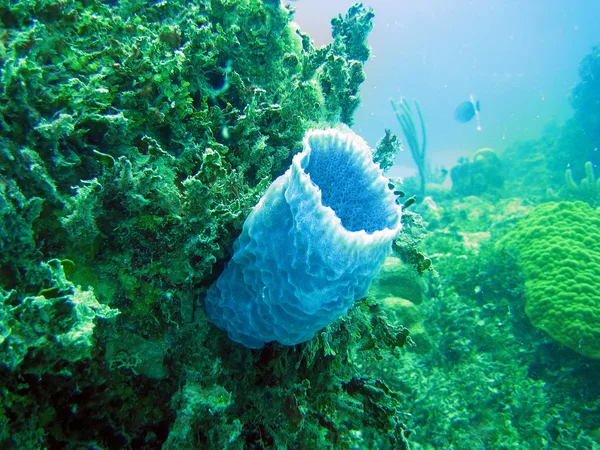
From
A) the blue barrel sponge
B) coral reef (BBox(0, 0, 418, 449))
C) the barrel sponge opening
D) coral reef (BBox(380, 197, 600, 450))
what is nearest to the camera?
coral reef (BBox(0, 0, 418, 449))

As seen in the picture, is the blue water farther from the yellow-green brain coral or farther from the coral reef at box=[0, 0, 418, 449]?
the coral reef at box=[0, 0, 418, 449]

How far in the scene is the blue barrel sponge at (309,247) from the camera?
153cm

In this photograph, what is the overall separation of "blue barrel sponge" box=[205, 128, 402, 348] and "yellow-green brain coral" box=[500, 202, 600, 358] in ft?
18.5

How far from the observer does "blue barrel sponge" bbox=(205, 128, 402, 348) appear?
60.4 inches

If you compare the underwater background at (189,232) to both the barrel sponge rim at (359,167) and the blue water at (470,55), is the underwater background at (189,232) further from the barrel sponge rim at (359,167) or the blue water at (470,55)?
the blue water at (470,55)

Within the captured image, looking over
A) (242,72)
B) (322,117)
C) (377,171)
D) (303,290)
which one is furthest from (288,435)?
(242,72)

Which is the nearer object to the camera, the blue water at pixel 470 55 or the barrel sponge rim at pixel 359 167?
the barrel sponge rim at pixel 359 167

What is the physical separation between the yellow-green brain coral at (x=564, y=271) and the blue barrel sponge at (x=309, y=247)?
5.63 metres

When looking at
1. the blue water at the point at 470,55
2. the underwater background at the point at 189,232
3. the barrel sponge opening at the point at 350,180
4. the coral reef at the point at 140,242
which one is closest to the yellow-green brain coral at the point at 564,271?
the underwater background at the point at 189,232

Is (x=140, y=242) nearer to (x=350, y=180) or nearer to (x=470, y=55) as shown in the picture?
(x=350, y=180)

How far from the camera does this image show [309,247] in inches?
61.4

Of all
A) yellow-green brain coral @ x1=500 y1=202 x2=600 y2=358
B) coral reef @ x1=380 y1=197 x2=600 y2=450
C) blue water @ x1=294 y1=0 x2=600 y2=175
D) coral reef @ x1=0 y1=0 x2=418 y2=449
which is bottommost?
coral reef @ x1=0 y1=0 x2=418 y2=449

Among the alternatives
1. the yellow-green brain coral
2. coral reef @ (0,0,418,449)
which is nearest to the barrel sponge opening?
coral reef @ (0,0,418,449)

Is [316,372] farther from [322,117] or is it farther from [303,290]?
[322,117]
